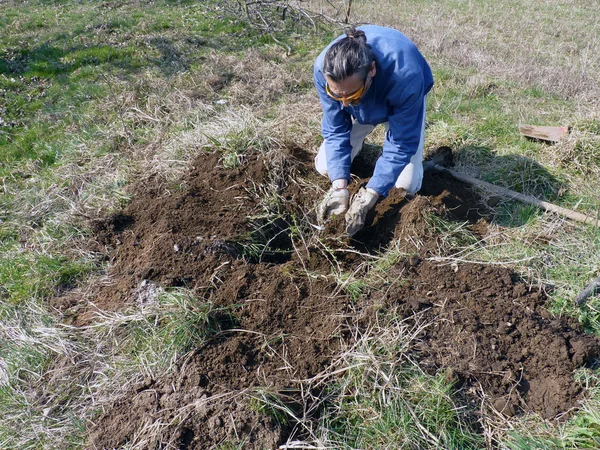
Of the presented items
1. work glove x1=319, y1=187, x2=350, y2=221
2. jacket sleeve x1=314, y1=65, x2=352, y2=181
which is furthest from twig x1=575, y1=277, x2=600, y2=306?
jacket sleeve x1=314, y1=65, x2=352, y2=181

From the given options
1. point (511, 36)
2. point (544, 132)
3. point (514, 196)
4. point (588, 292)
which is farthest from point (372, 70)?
point (511, 36)

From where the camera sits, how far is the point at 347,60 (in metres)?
2.42

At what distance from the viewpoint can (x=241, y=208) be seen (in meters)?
3.26

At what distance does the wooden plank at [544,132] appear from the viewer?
13.5ft

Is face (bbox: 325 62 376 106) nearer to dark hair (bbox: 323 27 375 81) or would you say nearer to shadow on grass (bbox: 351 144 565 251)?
dark hair (bbox: 323 27 375 81)

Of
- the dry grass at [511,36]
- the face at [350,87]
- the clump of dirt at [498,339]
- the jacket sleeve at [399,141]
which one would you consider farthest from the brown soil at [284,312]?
the dry grass at [511,36]

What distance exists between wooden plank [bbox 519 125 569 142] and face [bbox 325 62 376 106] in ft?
8.09

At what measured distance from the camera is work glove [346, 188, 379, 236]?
289 cm

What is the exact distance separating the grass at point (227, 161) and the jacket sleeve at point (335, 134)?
526 mm

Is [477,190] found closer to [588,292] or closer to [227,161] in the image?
[588,292]

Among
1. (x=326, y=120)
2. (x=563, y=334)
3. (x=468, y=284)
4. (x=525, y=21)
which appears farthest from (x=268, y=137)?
(x=525, y=21)

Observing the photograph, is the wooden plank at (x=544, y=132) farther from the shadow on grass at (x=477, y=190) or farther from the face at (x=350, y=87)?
the face at (x=350, y=87)

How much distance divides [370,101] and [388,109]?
20 centimetres

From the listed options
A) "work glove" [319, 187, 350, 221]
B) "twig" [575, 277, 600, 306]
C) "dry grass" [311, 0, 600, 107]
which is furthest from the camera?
"dry grass" [311, 0, 600, 107]
